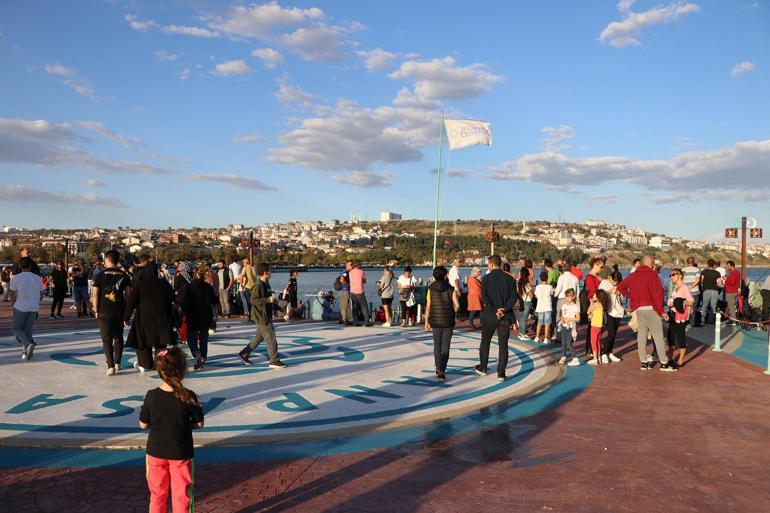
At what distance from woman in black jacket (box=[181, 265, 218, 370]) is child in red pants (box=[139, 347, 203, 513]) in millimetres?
5510

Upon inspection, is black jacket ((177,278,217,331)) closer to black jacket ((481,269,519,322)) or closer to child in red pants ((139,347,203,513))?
black jacket ((481,269,519,322))

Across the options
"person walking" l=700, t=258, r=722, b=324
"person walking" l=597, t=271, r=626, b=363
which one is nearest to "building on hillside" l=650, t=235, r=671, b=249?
"person walking" l=700, t=258, r=722, b=324

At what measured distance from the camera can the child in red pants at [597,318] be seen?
992 centimetres

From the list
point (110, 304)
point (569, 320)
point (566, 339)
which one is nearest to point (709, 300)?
point (566, 339)

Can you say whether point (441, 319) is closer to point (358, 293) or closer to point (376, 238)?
point (358, 293)

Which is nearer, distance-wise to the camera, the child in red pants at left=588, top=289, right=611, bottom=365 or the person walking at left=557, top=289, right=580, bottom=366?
the person walking at left=557, top=289, right=580, bottom=366

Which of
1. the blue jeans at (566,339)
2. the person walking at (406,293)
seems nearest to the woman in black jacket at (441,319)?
the blue jeans at (566,339)

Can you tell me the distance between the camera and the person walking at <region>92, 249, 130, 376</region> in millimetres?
8227

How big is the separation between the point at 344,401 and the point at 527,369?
361cm

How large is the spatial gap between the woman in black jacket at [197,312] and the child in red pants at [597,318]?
644cm

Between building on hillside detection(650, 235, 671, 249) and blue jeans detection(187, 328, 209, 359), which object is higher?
building on hillside detection(650, 235, 671, 249)

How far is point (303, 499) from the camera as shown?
13.4ft

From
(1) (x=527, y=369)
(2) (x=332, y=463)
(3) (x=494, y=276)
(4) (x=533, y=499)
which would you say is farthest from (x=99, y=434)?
(1) (x=527, y=369)

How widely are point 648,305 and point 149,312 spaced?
760 cm
